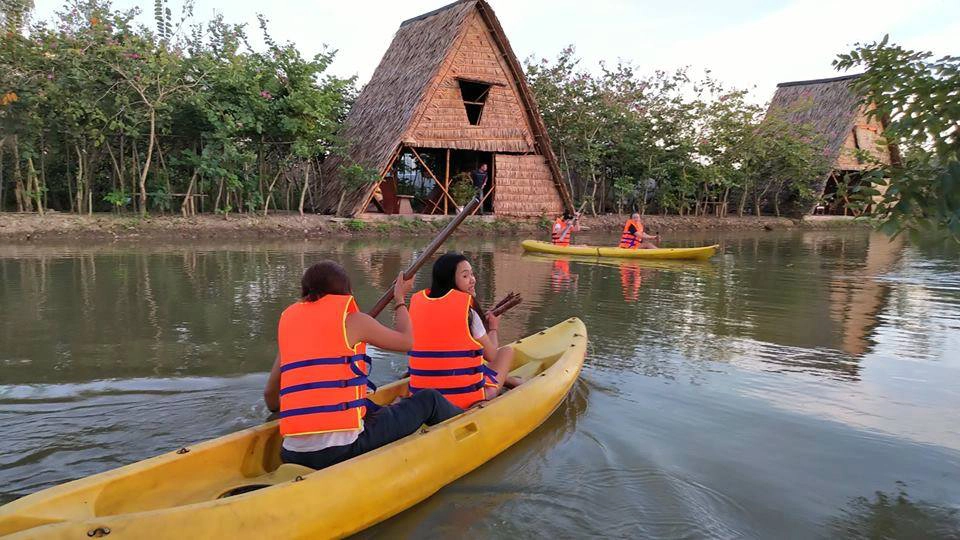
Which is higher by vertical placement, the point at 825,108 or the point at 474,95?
the point at 825,108

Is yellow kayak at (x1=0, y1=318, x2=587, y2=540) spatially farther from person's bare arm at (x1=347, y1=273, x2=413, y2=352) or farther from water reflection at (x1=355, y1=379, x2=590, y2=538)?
person's bare arm at (x1=347, y1=273, x2=413, y2=352)

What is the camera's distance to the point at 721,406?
473 centimetres

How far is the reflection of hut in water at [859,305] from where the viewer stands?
6688mm

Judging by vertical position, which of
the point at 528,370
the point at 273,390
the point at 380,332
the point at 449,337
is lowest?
the point at 528,370

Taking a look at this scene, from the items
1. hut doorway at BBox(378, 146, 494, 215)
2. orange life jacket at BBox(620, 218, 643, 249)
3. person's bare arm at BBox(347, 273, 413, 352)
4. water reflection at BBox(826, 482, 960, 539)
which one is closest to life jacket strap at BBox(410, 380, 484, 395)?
person's bare arm at BBox(347, 273, 413, 352)

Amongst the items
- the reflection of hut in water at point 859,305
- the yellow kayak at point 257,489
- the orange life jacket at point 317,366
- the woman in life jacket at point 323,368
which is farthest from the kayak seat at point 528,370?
the reflection of hut in water at point 859,305

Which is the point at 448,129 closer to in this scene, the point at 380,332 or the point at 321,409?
the point at 380,332

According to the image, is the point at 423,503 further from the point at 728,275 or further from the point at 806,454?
the point at 728,275

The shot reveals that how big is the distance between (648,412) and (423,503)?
1934 millimetres

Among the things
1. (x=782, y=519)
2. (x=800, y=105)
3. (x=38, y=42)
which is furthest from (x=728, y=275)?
(x=800, y=105)

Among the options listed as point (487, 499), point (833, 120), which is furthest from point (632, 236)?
point (833, 120)

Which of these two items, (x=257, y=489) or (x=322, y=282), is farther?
(x=322, y=282)

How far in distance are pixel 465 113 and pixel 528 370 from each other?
45.8 ft

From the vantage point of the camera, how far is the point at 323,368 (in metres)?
2.93
